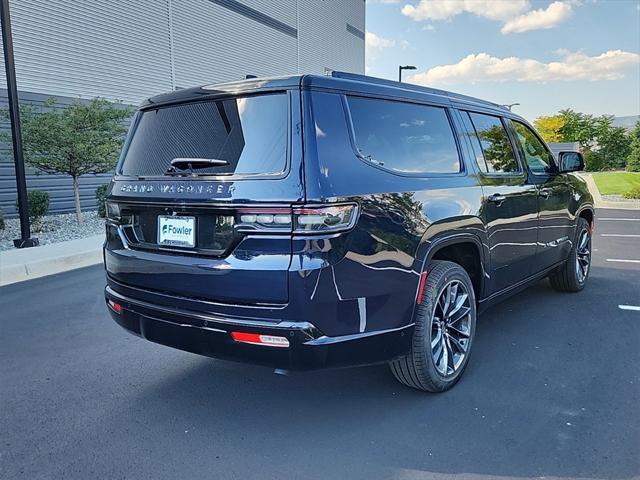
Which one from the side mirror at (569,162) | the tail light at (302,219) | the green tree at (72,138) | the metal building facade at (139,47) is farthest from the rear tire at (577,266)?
the metal building facade at (139,47)

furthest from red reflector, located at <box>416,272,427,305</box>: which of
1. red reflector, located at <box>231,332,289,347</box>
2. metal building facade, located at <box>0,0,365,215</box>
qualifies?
metal building facade, located at <box>0,0,365,215</box>

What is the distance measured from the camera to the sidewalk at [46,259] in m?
6.79

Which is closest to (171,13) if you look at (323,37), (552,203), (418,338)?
(323,37)

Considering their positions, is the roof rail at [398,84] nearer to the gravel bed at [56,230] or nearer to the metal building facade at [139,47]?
the gravel bed at [56,230]

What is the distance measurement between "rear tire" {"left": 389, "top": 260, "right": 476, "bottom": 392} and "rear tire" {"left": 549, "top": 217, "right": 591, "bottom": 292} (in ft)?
7.99

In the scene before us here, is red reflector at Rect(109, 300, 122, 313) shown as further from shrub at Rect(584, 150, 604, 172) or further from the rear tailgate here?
shrub at Rect(584, 150, 604, 172)

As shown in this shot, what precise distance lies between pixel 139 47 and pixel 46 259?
37.4 feet

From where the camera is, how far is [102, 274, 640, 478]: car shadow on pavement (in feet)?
8.26

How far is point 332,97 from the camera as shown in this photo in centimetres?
263

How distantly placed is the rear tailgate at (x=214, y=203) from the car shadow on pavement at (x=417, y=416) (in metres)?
0.82

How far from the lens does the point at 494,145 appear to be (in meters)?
4.02

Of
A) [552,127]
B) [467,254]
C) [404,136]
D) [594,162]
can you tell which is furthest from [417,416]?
[552,127]

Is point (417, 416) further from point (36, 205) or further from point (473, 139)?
point (36, 205)

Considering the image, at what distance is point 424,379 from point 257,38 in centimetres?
2222
